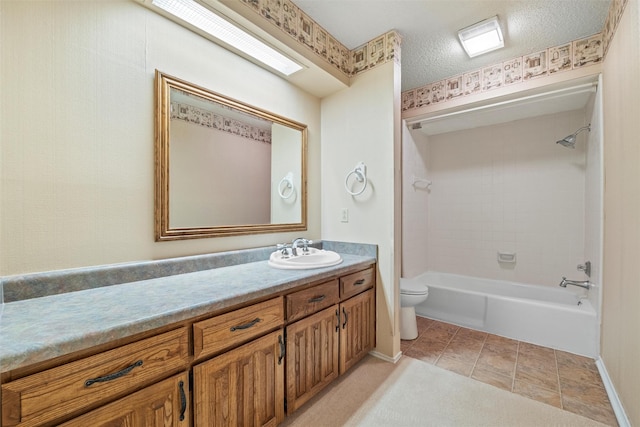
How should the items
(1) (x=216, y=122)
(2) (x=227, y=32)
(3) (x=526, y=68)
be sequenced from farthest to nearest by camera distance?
(3) (x=526, y=68) → (1) (x=216, y=122) → (2) (x=227, y=32)

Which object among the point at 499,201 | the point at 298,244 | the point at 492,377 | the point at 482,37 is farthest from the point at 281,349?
A: the point at 499,201

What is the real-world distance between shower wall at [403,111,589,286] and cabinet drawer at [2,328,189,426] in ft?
8.74

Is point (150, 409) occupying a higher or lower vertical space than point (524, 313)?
higher

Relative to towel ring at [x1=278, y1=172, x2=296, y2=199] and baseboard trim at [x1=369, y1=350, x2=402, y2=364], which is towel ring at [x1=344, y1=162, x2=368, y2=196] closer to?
towel ring at [x1=278, y1=172, x2=296, y2=199]

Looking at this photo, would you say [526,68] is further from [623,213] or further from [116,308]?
[116,308]

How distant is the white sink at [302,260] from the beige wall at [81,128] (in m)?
0.48

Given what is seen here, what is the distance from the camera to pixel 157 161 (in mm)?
1444

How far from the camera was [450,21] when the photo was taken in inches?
74.3

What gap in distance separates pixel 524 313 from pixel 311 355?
2.07m

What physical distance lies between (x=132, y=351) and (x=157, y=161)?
97 centimetres

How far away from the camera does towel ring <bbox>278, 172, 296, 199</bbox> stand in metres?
2.16

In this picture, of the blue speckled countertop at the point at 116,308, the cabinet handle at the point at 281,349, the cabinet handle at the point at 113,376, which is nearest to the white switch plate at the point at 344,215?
the blue speckled countertop at the point at 116,308

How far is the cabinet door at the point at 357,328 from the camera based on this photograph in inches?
70.0

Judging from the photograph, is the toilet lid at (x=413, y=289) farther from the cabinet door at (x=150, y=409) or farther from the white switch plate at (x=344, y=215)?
the cabinet door at (x=150, y=409)
